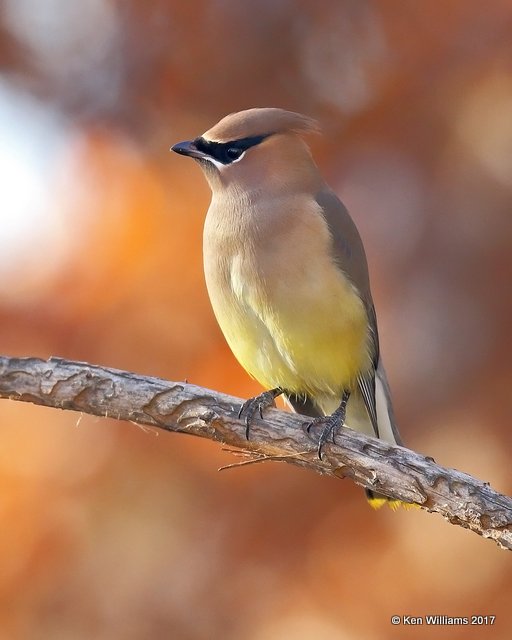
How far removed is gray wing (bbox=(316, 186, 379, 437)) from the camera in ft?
14.5

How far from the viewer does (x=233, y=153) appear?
4535 mm

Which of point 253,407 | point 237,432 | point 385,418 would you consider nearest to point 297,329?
point 253,407

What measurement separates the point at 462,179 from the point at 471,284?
19.2 inches

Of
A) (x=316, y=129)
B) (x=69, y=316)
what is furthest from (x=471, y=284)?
(x=69, y=316)

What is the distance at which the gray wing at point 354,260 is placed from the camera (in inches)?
174

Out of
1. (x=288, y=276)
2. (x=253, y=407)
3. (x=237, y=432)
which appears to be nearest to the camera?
(x=237, y=432)

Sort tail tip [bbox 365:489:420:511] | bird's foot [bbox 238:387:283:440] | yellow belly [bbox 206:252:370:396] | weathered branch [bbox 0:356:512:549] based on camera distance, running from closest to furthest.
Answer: weathered branch [bbox 0:356:512:549], bird's foot [bbox 238:387:283:440], yellow belly [bbox 206:252:370:396], tail tip [bbox 365:489:420:511]

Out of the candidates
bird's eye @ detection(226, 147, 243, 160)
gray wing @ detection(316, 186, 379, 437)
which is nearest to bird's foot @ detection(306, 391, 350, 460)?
gray wing @ detection(316, 186, 379, 437)

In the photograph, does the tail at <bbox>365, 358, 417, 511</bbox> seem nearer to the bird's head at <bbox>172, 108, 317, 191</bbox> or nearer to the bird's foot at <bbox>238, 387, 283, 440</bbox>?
the bird's foot at <bbox>238, 387, 283, 440</bbox>

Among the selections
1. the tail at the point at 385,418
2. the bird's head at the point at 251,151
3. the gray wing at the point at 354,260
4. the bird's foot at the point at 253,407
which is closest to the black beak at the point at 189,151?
the bird's head at the point at 251,151

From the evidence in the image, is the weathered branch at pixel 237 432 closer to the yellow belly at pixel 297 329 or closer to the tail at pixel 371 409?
the yellow belly at pixel 297 329

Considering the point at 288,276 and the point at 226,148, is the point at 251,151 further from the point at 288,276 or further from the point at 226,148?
the point at 288,276

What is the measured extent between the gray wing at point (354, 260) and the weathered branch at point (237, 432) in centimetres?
58

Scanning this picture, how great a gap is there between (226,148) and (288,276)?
0.65 m
